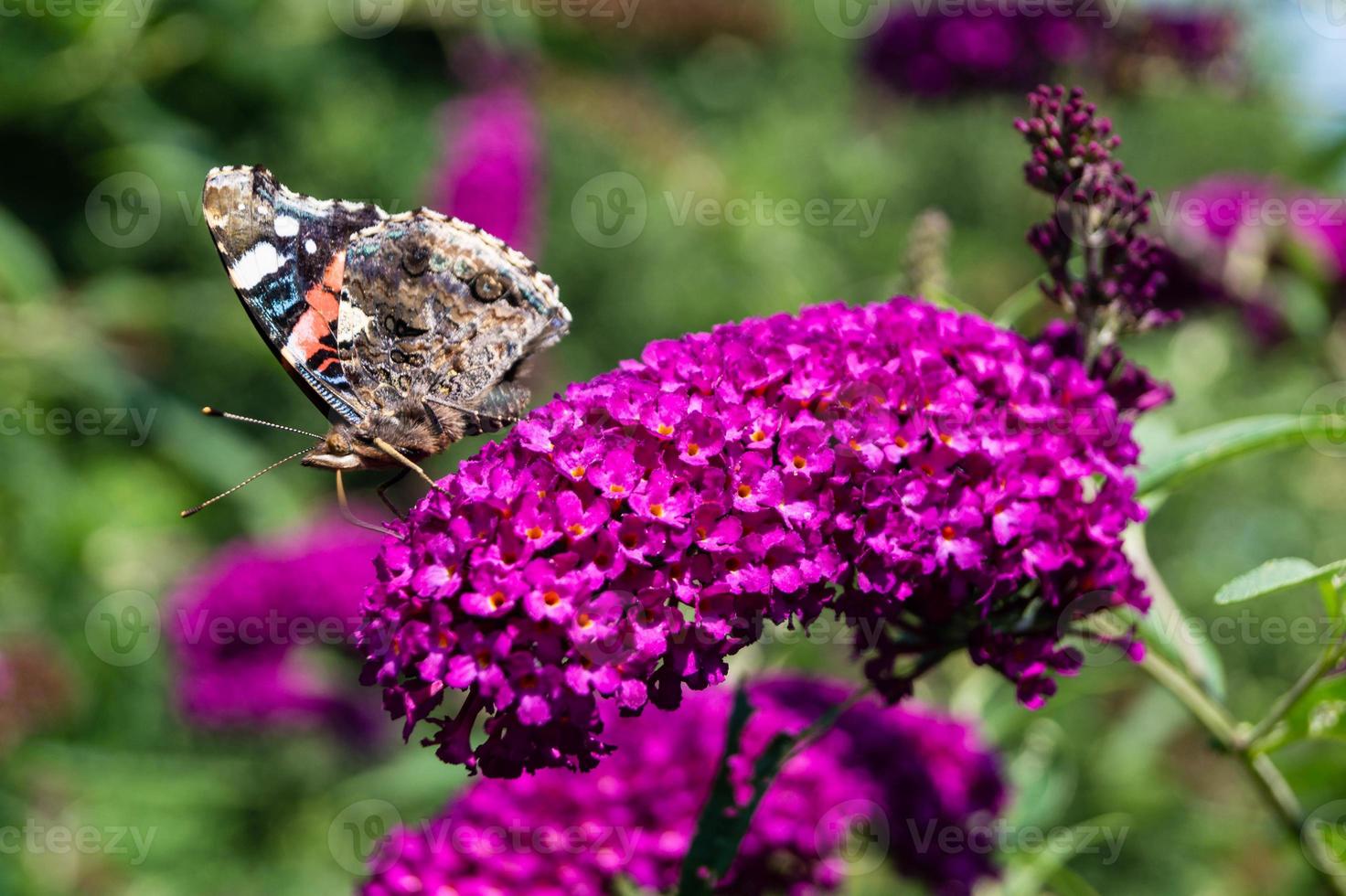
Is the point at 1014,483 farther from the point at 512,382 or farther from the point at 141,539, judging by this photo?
the point at 141,539

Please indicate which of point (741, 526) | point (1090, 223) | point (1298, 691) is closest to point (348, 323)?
point (741, 526)

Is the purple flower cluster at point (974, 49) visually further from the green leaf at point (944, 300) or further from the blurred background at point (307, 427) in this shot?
the green leaf at point (944, 300)

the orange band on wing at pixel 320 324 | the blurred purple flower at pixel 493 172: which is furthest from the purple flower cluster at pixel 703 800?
the blurred purple flower at pixel 493 172

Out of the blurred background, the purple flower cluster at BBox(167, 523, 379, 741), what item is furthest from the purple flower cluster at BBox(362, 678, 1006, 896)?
the purple flower cluster at BBox(167, 523, 379, 741)

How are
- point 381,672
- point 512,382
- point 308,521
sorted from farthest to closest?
point 308,521 < point 512,382 < point 381,672

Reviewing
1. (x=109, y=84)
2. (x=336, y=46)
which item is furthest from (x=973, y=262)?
(x=109, y=84)

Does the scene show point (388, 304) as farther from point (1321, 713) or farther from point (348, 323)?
point (1321, 713)
